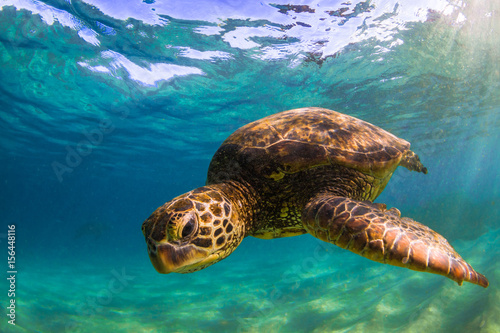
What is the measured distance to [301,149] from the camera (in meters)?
3.06

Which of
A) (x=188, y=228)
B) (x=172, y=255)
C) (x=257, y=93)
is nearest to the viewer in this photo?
(x=172, y=255)

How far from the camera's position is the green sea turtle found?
2.12m

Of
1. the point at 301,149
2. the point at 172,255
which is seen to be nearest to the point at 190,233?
the point at 172,255

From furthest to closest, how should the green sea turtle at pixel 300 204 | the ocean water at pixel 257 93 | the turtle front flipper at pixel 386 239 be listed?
1. the ocean water at pixel 257 93
2. the green sea turtle at pixel 300 204
3. the turtle front flipper at pixel 386 239

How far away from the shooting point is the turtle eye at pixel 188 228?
85.8 inches

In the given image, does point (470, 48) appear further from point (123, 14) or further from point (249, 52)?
point (123, 14)

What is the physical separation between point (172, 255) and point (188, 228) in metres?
0.25

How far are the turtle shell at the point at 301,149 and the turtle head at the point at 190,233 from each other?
0.78 metres

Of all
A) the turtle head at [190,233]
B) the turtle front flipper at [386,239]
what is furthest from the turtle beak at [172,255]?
the turtle front flipper at [386,239]

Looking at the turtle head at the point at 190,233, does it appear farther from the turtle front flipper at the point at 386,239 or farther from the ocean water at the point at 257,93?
the ocean water at the point at 257,93

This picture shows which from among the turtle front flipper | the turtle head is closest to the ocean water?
the turtle front flipper

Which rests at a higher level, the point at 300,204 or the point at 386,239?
the point at 300,204

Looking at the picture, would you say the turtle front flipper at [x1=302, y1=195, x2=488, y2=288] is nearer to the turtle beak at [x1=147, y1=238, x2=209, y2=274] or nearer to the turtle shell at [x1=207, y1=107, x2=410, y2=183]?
the turtle shell at [x1=207, y1=107, x2=410, y2=183]

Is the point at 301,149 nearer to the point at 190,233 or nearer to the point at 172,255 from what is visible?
the point at 190,233
